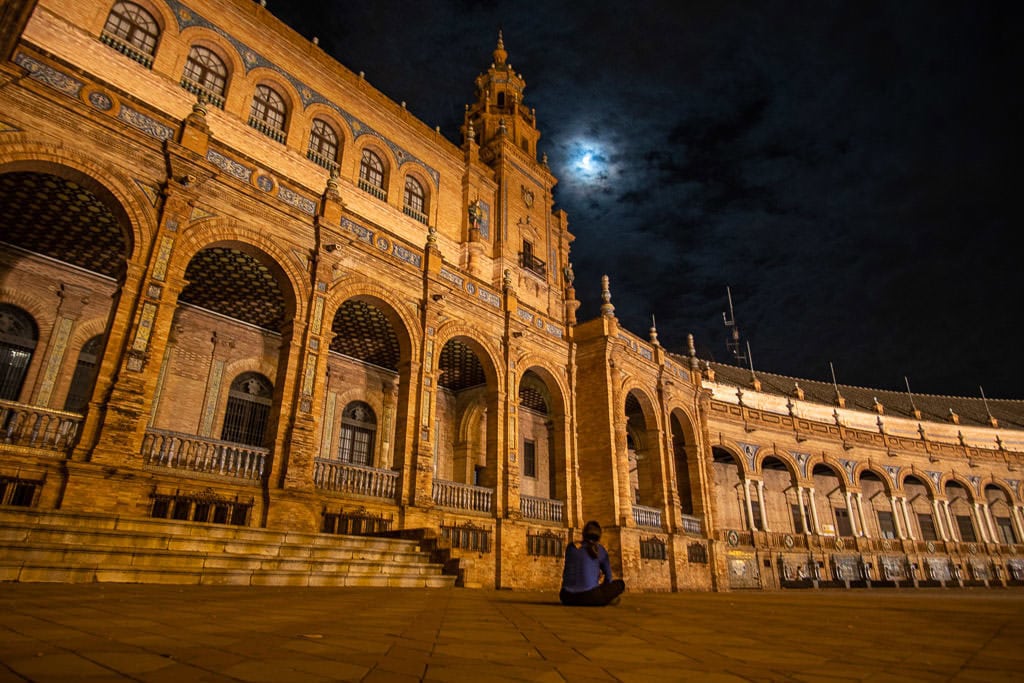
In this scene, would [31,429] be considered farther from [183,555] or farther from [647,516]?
[647,516]

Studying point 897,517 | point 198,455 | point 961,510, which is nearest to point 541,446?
point 198,455

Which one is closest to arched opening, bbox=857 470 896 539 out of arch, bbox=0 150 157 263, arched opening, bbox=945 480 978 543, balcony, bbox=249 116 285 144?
arched opening, bbox=945 480 978 543

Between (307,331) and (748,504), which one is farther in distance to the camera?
(748,504)

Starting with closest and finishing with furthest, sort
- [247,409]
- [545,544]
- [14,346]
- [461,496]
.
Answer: [14,346] < [461,496] < [545,544] < [247,409]

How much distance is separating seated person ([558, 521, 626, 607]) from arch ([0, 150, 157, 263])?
982cm

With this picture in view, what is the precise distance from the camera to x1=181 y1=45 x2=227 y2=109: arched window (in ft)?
54.0

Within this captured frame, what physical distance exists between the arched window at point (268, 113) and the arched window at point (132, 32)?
2912 millimetres

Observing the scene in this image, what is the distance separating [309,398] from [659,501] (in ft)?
45.8

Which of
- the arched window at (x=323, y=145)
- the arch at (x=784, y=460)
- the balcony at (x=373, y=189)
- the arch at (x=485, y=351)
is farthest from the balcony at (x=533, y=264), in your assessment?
the arch at (x=784, y=460)

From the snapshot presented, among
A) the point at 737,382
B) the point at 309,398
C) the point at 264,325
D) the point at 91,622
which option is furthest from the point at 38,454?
the point at 737,382

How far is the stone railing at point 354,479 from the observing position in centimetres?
1327

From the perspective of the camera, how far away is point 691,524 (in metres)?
22.5

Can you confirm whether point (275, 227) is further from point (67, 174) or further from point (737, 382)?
point (737, 382)

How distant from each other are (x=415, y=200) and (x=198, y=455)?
44.9 feet
